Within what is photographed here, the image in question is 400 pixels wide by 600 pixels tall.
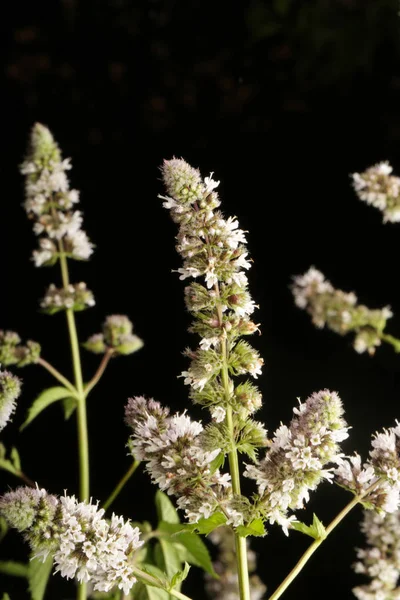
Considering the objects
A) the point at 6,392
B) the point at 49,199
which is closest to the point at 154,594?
the point at 6,392

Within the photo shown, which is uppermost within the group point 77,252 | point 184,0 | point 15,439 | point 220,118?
point 184,0

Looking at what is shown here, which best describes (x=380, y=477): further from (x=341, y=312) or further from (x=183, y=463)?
(x=341, y=312)

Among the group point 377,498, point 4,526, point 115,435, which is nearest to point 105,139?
point 115,435

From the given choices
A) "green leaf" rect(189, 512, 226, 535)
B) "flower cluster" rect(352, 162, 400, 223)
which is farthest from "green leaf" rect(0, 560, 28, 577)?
"flower cluster" rect(352, 162, 400, 223)

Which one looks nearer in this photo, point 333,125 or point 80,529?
point 80,529

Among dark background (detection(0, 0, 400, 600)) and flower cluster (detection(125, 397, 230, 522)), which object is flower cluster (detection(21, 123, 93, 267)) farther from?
flower cluster (detection(125, 397, 230, 522))

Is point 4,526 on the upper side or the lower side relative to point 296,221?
lower

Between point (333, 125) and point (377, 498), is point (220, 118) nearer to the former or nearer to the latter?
point (333, 125)

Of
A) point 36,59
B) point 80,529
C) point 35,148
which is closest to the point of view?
point 80,529
